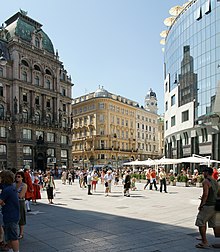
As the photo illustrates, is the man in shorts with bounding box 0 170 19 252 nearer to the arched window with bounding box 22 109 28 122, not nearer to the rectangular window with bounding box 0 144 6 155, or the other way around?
the rectangular window with bounding box 0 144 6 155

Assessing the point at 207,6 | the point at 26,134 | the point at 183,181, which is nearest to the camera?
the point at 183,181

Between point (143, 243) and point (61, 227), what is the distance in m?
3.15

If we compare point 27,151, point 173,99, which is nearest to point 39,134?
point 27,151

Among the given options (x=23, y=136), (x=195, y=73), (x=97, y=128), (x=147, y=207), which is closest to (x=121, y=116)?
(x=97, y=128)

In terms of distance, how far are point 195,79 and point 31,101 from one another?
3269 cm

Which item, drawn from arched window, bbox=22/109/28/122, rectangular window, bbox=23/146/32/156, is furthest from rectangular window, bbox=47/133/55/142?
arched window, bbox=22/109/28/122

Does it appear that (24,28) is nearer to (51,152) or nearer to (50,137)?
(50,137)

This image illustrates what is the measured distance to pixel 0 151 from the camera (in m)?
51.2

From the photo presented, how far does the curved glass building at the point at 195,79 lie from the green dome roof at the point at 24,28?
2842cm

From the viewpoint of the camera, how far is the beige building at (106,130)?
82.0 metres

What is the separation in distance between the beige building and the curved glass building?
34406 mm

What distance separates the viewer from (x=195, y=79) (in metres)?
39.4

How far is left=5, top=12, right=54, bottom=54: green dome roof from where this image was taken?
189 feet

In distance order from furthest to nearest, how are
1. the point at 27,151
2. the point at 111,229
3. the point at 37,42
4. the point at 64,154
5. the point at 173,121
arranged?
the point at 64,154
the point at 37,42
the point at 27,151
the point at 173,121
the point at 111,229
